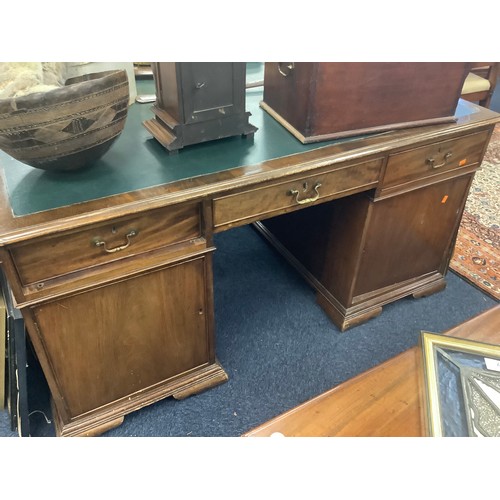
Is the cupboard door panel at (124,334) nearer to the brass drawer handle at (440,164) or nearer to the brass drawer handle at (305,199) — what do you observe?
the brass drawer handle at (305,199)

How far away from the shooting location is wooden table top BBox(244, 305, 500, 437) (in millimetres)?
865

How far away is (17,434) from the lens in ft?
3.87

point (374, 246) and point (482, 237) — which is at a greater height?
point (374, 246)

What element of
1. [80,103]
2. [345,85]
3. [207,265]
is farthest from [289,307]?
[80,103]

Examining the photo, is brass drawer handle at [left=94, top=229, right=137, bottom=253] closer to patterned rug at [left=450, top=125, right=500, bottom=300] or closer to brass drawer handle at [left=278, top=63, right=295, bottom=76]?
brass drawer handle at [left=278, top=63, right=295, bottom=76]

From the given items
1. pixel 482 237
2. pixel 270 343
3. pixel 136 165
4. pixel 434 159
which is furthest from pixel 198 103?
pixel 482 237

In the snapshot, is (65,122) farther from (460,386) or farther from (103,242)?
(460,386)

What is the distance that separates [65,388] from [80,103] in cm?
64

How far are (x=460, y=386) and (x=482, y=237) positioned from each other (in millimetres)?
1183

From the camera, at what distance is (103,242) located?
0.90m

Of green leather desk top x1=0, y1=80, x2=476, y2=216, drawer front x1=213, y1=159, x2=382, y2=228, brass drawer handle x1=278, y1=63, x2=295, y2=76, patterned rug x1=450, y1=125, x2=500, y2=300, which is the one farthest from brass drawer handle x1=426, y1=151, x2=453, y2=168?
patterned rug x1=450, y1=125, x2=500, y2=300

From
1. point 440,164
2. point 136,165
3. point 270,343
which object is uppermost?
point 136,165
